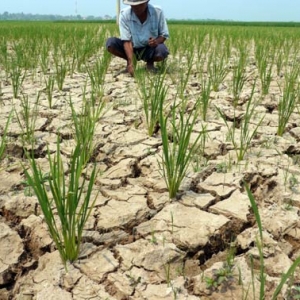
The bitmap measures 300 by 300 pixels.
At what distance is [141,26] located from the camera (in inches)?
136

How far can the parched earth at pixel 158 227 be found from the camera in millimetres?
1072

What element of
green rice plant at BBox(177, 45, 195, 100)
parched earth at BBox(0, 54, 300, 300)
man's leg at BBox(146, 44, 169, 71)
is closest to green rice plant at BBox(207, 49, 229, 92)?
green rice plant at BBox(177, 45, 195, 100)

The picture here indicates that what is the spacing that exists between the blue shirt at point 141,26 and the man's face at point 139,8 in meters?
0.08

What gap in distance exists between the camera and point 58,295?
1.04m

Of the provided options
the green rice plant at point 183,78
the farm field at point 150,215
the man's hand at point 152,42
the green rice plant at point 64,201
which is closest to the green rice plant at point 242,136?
the farm field at point 150,215

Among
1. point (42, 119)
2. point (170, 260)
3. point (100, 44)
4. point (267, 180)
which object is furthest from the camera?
point (100, 44)

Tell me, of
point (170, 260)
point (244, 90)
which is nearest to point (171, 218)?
point (170, 260)

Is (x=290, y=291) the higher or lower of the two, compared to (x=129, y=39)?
lower

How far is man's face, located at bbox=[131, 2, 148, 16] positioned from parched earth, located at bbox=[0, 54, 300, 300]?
1462 mm

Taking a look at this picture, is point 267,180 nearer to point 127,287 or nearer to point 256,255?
point 256,255

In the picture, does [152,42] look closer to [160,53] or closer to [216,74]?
[160,53]

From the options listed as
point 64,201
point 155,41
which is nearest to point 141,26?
→ point 155,41

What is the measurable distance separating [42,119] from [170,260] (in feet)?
4.58

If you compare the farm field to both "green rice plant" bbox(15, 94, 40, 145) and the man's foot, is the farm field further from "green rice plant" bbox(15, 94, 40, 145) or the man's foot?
the man's foot
